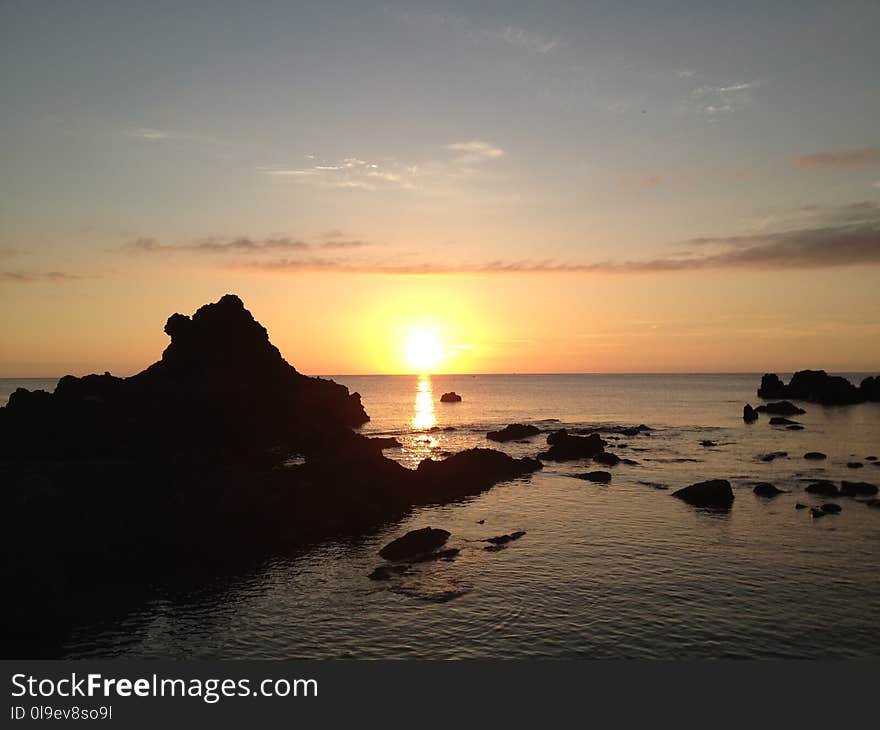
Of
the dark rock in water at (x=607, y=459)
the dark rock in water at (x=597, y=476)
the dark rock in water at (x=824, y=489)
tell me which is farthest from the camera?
the dark rock in water at (x=607, y=459)

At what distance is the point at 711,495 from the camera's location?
5538 centimetres

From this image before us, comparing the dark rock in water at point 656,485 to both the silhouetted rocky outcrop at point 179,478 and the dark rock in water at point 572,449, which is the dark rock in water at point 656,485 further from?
the dark rock in water at point 572,449

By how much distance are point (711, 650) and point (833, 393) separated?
199m

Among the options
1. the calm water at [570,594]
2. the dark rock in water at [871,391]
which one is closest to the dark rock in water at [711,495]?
the calm water at [570,594]

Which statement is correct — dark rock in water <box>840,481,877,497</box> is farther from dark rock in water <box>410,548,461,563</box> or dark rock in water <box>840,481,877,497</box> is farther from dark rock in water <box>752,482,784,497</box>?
dark rock in water <box>410,548,461,563</box>

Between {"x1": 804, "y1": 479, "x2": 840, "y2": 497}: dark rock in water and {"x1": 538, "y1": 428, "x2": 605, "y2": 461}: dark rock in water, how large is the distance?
3062 centimetres

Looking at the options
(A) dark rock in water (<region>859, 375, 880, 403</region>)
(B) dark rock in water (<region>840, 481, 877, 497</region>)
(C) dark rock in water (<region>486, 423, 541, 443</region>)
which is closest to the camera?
(B) dark rock in water (<region>840, 481, 877, 497</region>)

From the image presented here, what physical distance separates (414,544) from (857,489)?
153ft

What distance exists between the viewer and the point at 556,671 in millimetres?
24500

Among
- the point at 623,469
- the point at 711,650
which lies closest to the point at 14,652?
the point at 711,650

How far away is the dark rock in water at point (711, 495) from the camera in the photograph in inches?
2164

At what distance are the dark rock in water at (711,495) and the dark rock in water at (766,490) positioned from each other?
4.92 meters

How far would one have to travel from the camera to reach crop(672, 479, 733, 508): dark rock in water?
5497cm

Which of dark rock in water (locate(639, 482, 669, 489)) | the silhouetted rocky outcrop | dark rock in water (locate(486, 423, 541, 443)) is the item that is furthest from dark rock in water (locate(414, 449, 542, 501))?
dark rock in water (locate(486, 423, 541, 443))
